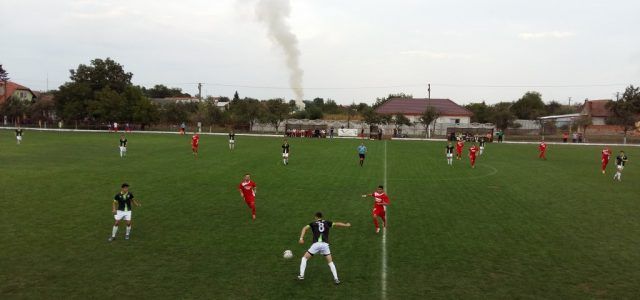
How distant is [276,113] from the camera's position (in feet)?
282

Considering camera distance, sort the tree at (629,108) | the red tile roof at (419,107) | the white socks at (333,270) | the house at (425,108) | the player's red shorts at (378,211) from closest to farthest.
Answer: the white socks at (333,270) < the player's red shorts at (378,211) < the tree at (629,108) < the house at (425,108) < the red tile roof at (419,107)

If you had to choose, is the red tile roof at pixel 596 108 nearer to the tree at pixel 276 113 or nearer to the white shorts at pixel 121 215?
the tree at pixel 276 113

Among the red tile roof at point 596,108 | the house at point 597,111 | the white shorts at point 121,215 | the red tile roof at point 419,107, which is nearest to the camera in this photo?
the white shorts at point 121,215

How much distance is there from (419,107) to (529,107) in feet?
127

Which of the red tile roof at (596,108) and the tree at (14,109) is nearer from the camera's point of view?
the tree at (14,109)

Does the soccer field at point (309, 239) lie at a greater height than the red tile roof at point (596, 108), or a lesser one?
lesser

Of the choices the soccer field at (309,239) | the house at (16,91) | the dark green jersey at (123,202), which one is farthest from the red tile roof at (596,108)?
the house at (16,91)

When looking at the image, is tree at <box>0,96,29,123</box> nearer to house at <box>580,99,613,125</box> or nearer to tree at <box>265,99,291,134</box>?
tree at <box>265,99,291,134</box>

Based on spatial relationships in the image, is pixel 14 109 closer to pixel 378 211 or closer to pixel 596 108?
pixel 378 211

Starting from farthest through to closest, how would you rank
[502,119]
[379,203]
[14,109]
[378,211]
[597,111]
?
[597,111], [14,109], [502,119], [378,211], [379,203]

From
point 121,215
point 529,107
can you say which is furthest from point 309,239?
point 529,107

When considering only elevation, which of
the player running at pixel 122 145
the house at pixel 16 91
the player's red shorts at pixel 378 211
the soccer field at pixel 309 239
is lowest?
the soccer field at pixel 309 239

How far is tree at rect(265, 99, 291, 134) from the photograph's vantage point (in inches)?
3339

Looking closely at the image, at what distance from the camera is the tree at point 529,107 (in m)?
118
